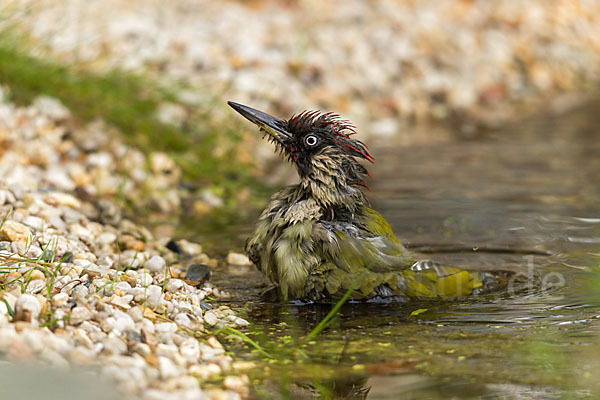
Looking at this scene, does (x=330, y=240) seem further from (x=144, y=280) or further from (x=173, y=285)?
(x=144, y=280)

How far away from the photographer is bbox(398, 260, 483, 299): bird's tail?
431cm

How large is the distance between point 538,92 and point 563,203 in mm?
5432

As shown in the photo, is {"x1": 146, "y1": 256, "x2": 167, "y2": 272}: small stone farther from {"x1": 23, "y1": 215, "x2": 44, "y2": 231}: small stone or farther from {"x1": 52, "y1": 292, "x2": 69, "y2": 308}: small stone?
{"x1": 52, "y1": 292, "x2": 69, "y2": 308}: small stone

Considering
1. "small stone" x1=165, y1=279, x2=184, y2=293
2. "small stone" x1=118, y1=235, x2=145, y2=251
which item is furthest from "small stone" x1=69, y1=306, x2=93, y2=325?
"small stone" x1=118, y1=235, x2=145, y2=251

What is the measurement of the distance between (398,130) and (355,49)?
1.60m

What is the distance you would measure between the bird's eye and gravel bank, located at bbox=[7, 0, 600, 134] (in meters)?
3.28

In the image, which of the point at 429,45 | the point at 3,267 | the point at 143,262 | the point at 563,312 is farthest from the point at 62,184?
the point at 429,45

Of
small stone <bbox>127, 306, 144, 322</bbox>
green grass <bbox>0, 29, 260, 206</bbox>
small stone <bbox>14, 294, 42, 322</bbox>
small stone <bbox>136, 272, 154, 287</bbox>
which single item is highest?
A: green grass <bbox>0, 29, 260, 206</bbox>

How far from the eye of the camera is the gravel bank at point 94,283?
3158 mm

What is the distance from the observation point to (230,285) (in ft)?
15.3

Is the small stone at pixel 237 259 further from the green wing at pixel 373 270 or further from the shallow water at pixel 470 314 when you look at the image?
the green wing at pixel 373 270

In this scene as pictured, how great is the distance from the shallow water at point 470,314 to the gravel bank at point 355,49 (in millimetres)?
2372

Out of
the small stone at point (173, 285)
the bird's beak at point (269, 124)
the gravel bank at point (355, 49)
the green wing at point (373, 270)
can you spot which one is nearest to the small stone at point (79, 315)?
the small stone at point (173, 285)

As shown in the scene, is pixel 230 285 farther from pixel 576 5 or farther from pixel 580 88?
pixel 576 5
